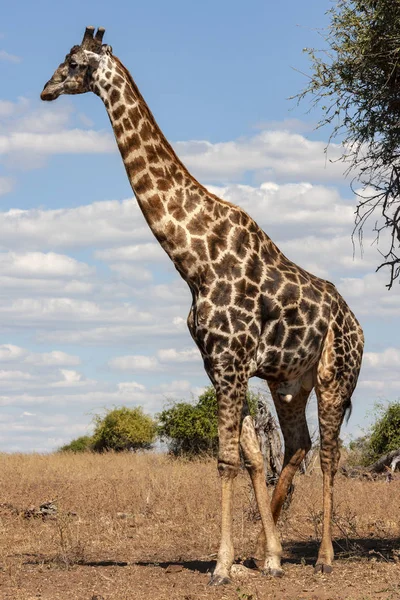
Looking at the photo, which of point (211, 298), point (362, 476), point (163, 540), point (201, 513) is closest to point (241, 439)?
point (211, 298)

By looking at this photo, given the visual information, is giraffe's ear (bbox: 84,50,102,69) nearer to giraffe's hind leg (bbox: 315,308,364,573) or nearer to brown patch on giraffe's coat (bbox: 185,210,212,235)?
brown patch on giraffe's coat (bbox: 185,210,212,235)

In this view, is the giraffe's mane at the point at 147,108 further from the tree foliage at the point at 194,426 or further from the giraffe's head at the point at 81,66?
the tree foliage at the point at 194,426

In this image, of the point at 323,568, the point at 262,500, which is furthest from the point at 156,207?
the point at 323,568

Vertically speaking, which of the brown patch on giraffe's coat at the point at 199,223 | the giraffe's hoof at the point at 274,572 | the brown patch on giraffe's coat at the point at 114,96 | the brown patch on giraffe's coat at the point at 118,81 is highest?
the brown patch on giraffe's coat at the point at 118,81

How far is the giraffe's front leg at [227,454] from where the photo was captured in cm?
961

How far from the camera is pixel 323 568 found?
34.1 ft

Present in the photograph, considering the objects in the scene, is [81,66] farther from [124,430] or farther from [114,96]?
[124,430]

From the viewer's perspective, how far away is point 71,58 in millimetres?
10602

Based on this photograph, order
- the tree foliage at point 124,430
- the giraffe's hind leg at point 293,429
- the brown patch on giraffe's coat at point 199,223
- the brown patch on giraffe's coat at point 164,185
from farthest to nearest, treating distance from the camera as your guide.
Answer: the tree foliage at point 124,430, the giraffe's hind leg at point 293,429, the brown patch on giraffe's coat at point 164,185, the brown patch on giraffe's coat at point 199,223

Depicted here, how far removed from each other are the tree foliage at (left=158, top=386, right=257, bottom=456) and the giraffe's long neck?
19145 millimetres

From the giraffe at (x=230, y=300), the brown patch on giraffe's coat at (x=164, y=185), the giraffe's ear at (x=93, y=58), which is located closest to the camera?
the giraffe at (x=230, y=300)

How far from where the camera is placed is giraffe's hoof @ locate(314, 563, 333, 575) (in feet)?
33.9

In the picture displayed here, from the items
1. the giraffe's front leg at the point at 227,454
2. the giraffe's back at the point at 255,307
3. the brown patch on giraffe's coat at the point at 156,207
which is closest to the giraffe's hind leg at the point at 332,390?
the giraffe's back at the point at 255,307

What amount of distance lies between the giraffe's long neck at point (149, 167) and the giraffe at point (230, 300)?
1cm
